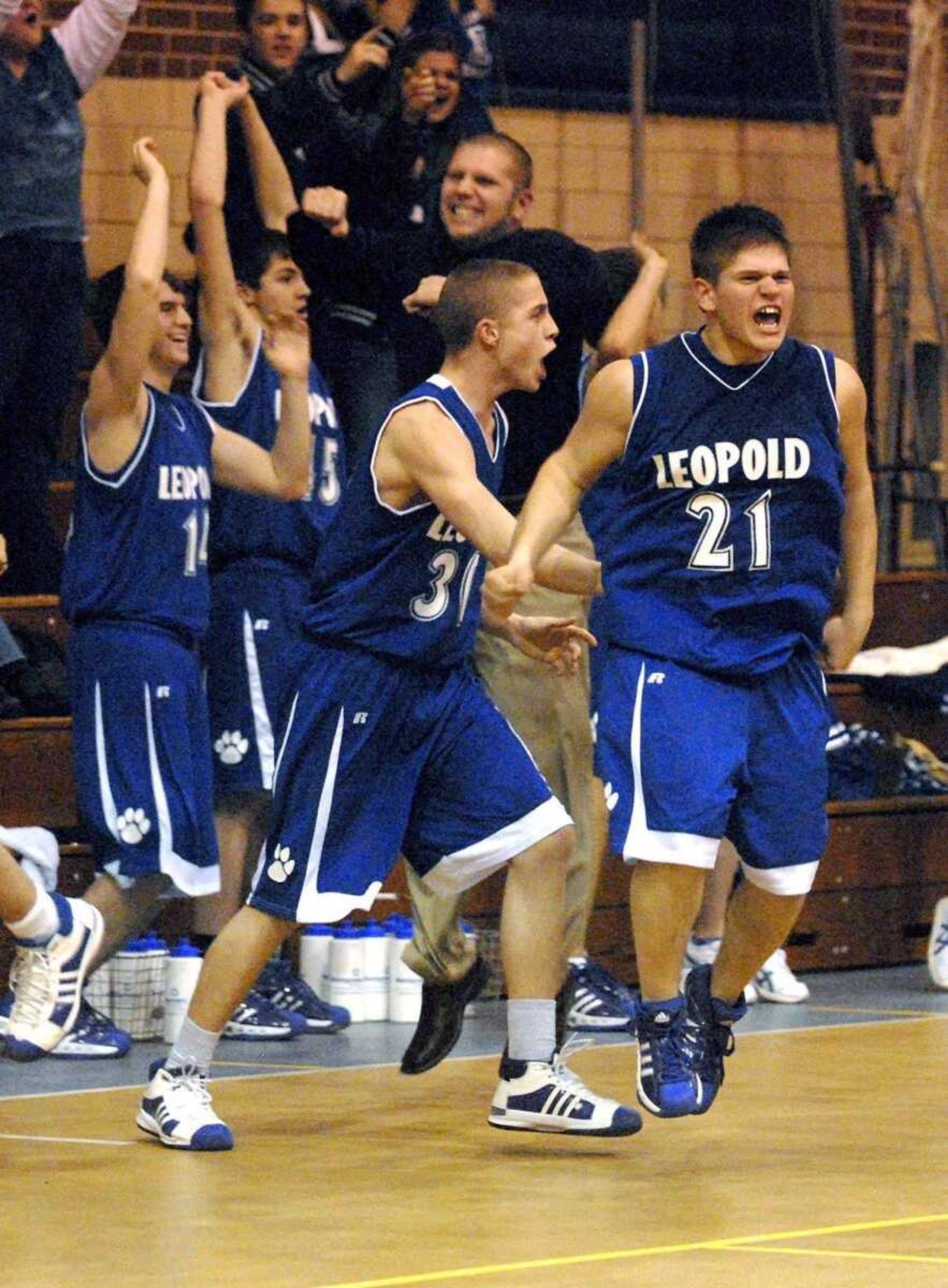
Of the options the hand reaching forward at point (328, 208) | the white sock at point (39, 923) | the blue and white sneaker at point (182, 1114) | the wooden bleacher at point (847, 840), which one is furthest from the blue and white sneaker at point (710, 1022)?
the hand reaching forward at point (328, 208)

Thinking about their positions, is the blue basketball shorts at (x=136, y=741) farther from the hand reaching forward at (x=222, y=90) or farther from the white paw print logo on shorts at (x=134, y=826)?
the hand reaching forward at (x=222, y=90)

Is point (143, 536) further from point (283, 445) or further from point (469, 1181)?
point (469, 1181)

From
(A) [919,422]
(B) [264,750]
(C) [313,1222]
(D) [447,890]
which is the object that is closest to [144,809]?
(B) [264,750]

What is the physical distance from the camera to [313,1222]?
17.4 ft

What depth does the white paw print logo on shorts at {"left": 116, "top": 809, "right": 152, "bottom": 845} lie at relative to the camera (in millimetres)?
7785

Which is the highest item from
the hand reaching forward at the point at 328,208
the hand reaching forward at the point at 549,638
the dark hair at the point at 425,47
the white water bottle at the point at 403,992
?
the dark hair at the point at 425,47

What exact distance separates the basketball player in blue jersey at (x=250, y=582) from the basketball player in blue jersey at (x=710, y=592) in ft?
7.03

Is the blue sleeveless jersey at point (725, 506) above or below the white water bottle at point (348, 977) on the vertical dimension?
above

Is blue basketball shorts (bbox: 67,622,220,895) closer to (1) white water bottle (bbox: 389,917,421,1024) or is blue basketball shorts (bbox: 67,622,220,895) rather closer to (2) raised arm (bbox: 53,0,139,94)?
(1) white water bottle (bbox: 389,917,421,1024)

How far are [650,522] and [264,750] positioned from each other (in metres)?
2.43

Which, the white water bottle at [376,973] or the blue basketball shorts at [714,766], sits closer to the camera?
the blue basketball shorts at [714,766]

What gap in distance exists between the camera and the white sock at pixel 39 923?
627cm

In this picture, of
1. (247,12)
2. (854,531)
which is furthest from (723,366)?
(247,12)

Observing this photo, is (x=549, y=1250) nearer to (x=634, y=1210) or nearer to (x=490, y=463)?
(x=634, y=1210)
